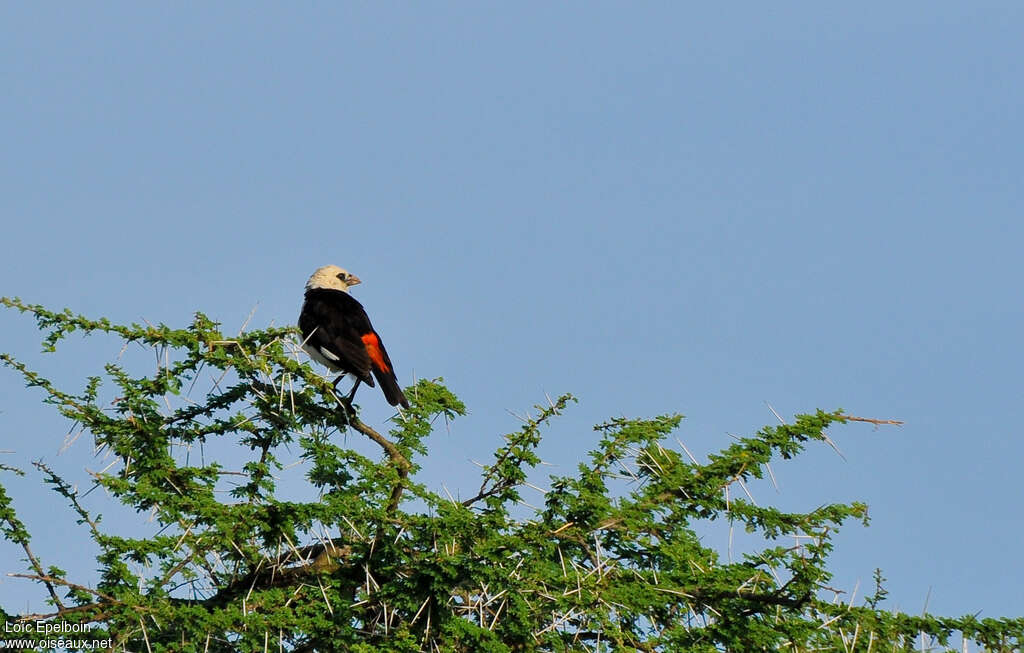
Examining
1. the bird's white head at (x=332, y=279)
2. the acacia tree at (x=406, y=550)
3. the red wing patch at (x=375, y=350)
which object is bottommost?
the acacia tree at (x=406, y=550)

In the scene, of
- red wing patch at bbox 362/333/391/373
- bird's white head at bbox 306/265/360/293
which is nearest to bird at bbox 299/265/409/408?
red wing patch at bbox 362/333/391/373

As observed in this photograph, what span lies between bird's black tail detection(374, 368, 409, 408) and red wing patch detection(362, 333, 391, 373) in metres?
0.07

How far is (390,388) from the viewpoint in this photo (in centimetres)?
761

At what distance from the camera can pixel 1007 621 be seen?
5426mm

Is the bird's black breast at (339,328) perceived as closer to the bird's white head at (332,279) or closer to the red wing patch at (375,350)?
the red wing patch at (375,350)

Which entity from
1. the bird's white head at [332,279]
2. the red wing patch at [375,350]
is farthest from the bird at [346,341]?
the bird's white head at [332,279]

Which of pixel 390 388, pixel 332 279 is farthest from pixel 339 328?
pixel 332 279

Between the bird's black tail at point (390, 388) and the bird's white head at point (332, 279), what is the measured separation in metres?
2.43

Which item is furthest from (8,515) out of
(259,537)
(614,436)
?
(614,436)

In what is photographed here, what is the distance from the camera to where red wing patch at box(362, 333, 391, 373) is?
7.91 metres

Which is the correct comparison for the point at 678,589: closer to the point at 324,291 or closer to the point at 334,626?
the point at 334,626

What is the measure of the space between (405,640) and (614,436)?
5.89ft

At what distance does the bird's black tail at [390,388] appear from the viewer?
7.41 meters

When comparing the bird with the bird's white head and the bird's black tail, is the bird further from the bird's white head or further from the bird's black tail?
the bird's white head
